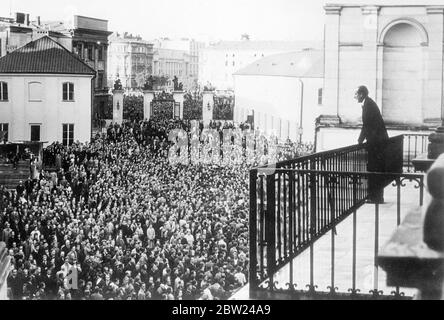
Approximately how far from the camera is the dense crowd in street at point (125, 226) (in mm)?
12000

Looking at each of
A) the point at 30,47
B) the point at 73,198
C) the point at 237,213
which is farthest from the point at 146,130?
the point at 237,213

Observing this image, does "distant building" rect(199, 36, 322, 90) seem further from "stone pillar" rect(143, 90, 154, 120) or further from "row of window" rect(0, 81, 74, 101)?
"row of window" rect(0, 81, 74, 101)

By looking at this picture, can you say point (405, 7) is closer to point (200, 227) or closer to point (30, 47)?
point (200, 227)

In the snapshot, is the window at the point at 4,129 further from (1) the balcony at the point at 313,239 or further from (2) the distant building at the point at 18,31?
(1) the balcony at the point at 313,239

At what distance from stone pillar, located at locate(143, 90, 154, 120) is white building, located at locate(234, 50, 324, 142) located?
420 centimetres

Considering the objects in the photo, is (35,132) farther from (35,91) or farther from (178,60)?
(178,60)

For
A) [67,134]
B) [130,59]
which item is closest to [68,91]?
[67,134]

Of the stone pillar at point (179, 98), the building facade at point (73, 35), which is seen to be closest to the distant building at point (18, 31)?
the building facade at point (73, 35)

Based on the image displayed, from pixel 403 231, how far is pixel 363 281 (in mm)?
3434

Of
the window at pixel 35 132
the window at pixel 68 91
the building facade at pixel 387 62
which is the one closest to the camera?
the building facade at pixel 387 62

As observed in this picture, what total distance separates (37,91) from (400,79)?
14503 mm

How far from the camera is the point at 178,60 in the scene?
3391 cm

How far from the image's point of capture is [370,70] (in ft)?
57.3

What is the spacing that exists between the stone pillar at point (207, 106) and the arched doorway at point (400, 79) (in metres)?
13.9
